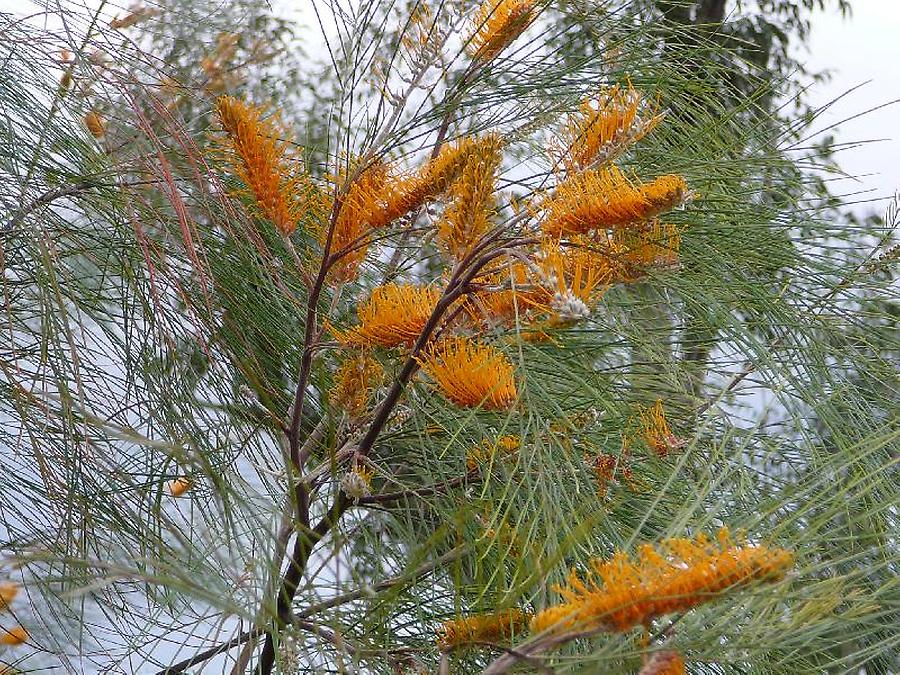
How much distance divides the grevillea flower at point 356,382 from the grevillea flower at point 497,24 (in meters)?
0.22

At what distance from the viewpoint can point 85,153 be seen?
67 cm

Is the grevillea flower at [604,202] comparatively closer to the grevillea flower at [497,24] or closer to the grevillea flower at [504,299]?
the grevillea flower at [504,299]

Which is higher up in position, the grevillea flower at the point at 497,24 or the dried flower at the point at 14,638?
the grevillea flower at the point at 497,24

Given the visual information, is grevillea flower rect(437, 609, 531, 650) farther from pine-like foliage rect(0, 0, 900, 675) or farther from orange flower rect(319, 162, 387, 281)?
orange flower rect(319, 162, 387, 281)

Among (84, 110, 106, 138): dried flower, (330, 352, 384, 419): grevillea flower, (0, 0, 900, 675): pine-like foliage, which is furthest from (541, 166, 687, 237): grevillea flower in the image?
(84, 110, 106, 138): dried flower

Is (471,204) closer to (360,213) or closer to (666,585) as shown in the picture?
(360,213)

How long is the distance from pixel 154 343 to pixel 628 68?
16.1 inches

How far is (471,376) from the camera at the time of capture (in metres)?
0.46

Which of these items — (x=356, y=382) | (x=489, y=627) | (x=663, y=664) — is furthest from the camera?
(x=356, y=382)

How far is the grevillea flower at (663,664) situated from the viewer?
0.29 meters

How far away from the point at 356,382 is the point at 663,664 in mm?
281

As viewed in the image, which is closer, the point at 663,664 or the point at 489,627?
the point at 663,664

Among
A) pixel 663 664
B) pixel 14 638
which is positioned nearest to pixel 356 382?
pixel 663 664

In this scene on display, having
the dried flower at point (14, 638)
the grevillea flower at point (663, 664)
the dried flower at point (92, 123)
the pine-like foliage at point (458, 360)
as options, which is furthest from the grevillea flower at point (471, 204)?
the dried flower at point (14, 638)
